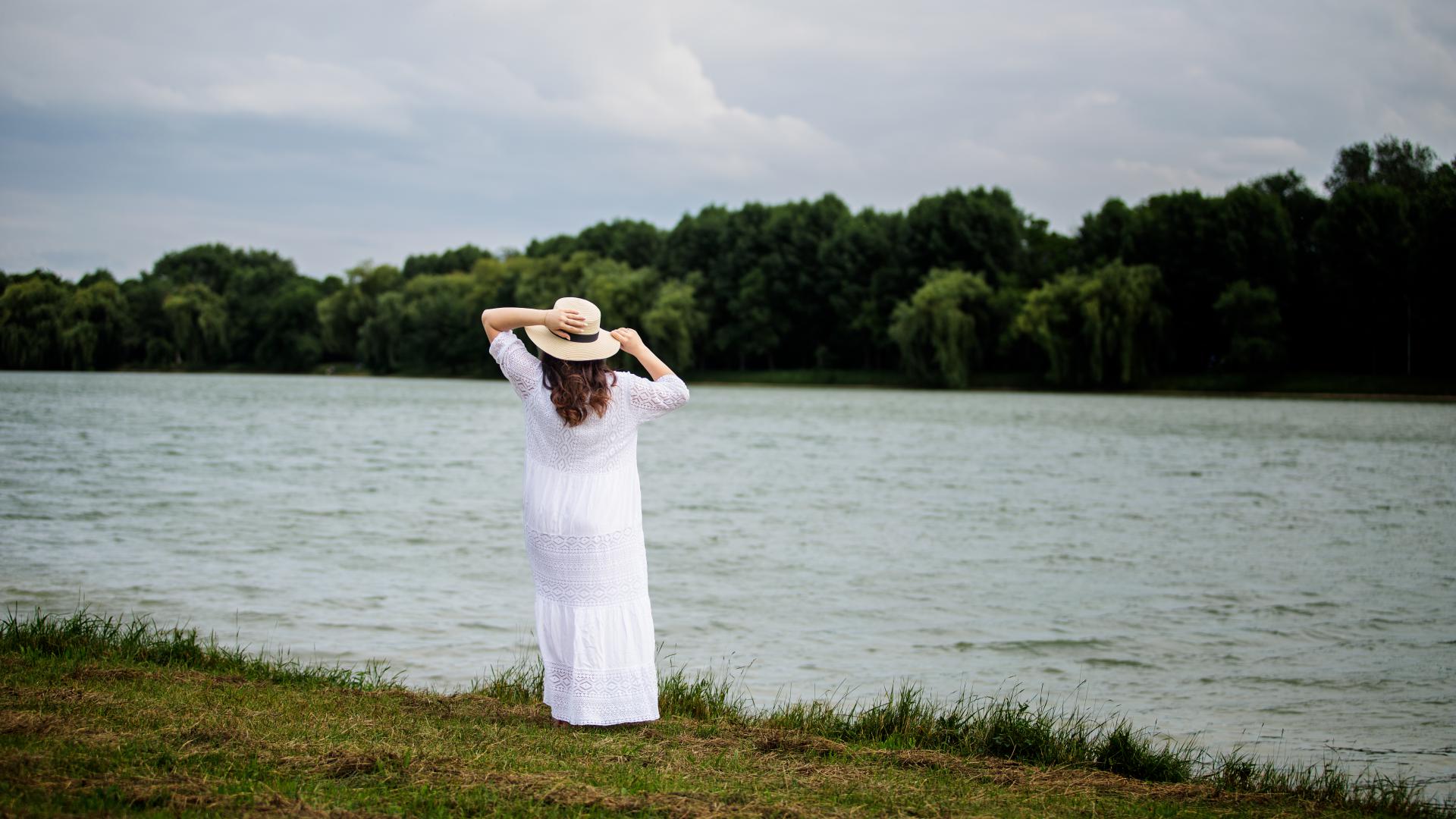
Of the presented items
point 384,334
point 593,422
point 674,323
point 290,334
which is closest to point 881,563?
point 593,422

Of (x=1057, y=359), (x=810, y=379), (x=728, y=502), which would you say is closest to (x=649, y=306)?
(x=810, y=379)

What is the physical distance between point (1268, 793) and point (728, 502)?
18.3 m

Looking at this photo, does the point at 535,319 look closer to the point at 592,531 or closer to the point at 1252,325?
the point at 592,531

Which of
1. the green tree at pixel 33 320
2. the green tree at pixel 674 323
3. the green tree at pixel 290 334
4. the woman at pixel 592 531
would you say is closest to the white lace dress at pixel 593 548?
the woman at pixel 592 531

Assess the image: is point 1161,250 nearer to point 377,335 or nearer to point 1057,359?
point 1057,359

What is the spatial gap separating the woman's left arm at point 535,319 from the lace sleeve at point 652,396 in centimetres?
45

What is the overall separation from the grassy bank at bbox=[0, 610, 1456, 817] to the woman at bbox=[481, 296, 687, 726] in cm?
26

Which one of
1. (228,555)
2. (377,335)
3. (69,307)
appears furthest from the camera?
(377,335)

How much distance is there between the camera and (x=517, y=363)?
6352 mm

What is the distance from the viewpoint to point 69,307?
96750 mm

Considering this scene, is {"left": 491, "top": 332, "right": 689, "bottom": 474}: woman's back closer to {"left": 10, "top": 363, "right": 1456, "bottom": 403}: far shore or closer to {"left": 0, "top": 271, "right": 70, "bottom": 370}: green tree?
{"left": 10, "top": 363, "right": 1456, "bottom": 403}: far shore

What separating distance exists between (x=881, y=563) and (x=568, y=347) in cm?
1194

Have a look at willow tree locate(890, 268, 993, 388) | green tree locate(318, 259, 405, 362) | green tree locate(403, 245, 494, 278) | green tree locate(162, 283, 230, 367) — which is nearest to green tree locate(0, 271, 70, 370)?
green tree locate(162, 283, 230, 367)

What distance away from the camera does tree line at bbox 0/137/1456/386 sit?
72.2 meters
